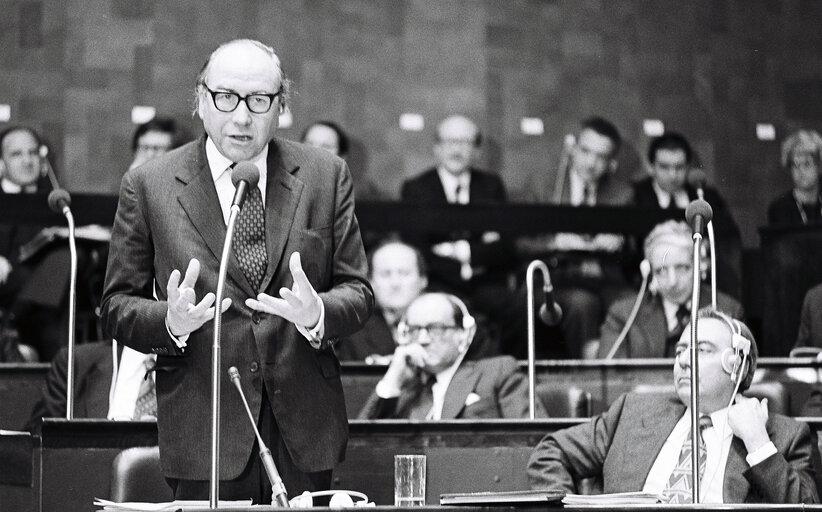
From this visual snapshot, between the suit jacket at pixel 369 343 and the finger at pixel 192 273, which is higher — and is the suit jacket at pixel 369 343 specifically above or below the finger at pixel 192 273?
below

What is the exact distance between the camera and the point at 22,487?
3.94m

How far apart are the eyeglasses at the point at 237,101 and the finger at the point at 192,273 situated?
357 millimetres

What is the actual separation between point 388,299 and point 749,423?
2.76m


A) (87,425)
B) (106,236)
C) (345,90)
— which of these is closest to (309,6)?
(345,90)

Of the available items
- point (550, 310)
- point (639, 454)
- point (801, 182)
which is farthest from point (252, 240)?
point (801, 182)

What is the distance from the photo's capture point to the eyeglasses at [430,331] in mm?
4848

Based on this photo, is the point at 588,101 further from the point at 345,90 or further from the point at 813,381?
the point at 813,381

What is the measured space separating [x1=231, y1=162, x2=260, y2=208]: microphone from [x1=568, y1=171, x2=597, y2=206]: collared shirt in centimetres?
531

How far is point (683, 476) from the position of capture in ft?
11.1

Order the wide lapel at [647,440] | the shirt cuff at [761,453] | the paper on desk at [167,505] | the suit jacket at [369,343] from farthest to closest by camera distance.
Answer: the suit jacket at [369,343] < the wide lapel at [647,440] < the shirt cuff at [761,453] < the paper on desk at [167,505]

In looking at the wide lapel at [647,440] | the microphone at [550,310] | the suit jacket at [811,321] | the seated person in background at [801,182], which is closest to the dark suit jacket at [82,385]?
the microphone at [550,310]

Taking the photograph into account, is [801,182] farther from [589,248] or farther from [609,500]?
[609,500]

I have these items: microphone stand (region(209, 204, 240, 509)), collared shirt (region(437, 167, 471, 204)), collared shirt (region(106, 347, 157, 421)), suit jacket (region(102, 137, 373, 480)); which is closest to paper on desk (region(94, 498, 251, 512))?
microphone stand (region(209, 204, 240, 509))

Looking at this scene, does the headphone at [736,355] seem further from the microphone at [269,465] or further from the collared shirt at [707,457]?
the microphone at [269,465]
